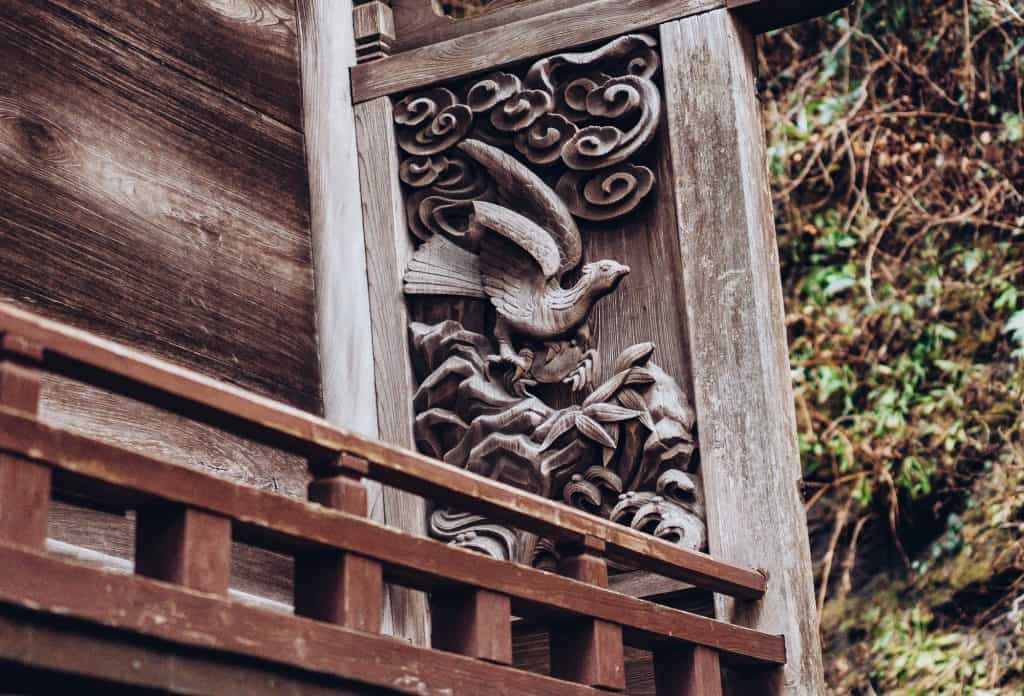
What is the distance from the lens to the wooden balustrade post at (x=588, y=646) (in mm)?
2230

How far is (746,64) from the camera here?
291cm

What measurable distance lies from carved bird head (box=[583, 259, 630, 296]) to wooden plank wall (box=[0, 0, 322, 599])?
1.76ft

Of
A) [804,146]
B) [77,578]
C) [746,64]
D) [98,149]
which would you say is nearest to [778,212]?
[804,146]

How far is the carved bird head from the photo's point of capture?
9.27 ft

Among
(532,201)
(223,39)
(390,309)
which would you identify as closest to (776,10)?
(532,201)

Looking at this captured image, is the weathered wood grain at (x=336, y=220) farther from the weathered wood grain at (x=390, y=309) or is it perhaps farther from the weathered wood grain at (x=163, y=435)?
the weathered wood grain at (x=163, y=435)

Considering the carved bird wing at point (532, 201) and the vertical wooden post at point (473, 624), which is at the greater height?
the carved bird wing at point (532, 201)

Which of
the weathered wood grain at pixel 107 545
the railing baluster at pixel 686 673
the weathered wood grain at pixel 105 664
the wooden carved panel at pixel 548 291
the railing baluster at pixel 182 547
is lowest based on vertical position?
the weathered wood grain at pixel 105 664

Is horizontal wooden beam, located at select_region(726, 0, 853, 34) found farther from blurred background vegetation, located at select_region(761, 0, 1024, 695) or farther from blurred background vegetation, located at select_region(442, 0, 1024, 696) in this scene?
blurred background vegetation, located at select_region(761, 0, 1024, 695)

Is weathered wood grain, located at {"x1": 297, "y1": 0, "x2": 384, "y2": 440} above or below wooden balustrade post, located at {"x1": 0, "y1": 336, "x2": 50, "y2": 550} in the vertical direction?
above

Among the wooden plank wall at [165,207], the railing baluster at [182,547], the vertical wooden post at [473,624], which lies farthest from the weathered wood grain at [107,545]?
the railing baluster at [182,547]

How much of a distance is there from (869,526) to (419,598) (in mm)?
3316

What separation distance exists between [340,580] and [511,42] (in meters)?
1.44

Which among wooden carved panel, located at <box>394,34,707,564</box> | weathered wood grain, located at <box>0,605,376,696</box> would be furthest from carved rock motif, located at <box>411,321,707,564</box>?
Result: weathered wood grain, located at <box>0,605,376,696</box>
